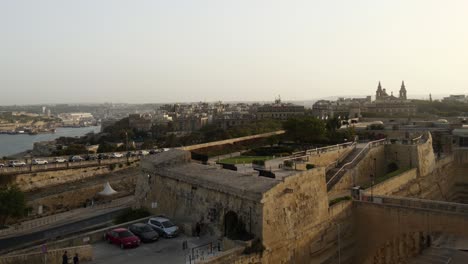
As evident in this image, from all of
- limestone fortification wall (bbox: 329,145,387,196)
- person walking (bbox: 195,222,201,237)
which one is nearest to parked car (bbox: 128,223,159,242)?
person walking (bbox: 195,222,201,237)

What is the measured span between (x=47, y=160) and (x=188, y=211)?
28.3 m

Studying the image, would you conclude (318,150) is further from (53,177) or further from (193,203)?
(53,177)

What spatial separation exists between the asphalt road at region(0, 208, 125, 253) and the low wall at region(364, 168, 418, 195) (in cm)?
1659

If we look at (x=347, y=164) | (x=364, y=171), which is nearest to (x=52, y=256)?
(x=347, y=164)

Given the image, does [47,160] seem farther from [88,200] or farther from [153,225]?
[153,225]

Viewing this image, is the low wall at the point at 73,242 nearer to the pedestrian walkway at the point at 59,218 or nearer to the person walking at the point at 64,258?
the person walking at the point at 64,258

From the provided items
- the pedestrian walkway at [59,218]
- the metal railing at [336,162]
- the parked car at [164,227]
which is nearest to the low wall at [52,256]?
the parked car at [164,227]

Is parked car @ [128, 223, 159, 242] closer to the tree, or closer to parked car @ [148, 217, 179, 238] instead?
parked car @ [148, 217, 179, 238]

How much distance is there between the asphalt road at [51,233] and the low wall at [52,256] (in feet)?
28.7

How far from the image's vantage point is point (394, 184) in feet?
88.4

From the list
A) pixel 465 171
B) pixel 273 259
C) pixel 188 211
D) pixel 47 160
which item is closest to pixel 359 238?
pixel 273 259

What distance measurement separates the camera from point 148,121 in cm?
11512

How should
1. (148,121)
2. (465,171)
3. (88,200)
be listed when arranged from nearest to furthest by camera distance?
(88,200), (465,171), (148,121)

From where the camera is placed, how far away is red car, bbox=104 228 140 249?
1616 centimetres
